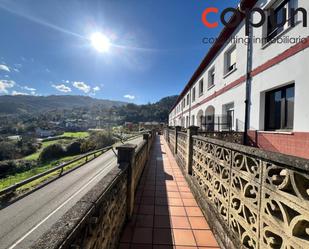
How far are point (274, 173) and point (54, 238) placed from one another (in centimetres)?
183

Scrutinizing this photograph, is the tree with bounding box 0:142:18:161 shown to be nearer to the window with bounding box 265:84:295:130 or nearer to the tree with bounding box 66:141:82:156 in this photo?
the tree with bounding box 66:141:82:156

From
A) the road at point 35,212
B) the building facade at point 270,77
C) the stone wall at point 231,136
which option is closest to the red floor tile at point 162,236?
the road at point 35,212

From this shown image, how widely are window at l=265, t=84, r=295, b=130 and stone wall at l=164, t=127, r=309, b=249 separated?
3.91 metres

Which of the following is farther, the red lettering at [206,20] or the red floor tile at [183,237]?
the red lettering at [206,20]

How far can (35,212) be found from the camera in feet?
26.7

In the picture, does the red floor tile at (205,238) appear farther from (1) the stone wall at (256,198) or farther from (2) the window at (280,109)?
(2) the window at (280,109)

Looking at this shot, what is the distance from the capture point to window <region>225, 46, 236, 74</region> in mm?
9000

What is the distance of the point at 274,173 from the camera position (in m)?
1.67

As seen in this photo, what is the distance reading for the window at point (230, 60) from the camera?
9000mm

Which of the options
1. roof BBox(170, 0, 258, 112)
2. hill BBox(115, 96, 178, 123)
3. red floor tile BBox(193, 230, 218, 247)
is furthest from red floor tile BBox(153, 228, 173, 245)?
hill BBox(115, 96, 178, 123)

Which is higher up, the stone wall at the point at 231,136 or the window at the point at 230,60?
the window at the point at 230,60

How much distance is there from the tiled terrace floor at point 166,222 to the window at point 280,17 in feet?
19.6

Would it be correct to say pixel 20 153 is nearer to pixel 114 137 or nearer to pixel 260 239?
pixel 114 137

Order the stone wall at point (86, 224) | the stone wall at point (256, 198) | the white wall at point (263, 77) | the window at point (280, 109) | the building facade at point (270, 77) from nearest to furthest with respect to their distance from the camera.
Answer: the stone wall at point (86, 224) < the stone wall at point (256, 198) < the white wall at point (263, 77) < the building facade at point (270, 77) < the window at point (280, 109)
